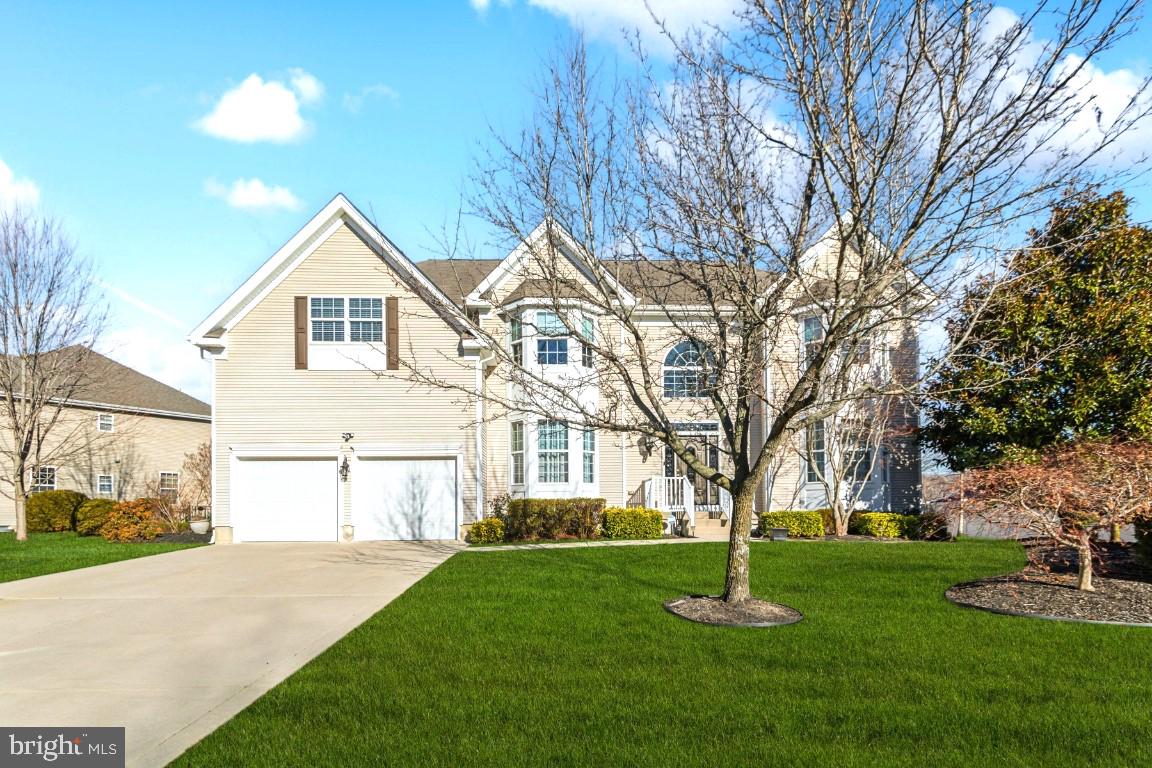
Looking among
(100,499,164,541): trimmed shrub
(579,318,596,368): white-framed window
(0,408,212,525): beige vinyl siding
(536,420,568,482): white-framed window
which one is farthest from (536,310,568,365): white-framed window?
(0,408,212,525): beige vinyl siding

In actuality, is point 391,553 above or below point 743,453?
below

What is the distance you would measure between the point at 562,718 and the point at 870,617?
4.62 metres

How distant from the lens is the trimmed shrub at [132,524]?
18.9 metres

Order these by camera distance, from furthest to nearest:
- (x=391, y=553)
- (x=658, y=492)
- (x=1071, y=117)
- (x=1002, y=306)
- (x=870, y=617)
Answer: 1. (x=658, y=492)
2. (x=391, y=553)
3. (x=1002, y=306)
4. (x=870, y=617)
5. (x=1071, y=117)

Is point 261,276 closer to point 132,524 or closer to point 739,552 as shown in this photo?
point 132,524

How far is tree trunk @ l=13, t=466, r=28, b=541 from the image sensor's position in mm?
21266

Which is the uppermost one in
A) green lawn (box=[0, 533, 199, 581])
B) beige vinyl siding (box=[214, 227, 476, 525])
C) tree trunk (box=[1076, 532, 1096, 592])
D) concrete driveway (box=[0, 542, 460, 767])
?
beige vinyl siding (box=[214, 227, 476, 525])

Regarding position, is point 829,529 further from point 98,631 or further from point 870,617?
point 98,631

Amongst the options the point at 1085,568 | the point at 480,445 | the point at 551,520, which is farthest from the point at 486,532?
the point at 1085,568

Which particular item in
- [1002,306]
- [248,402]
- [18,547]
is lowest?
[18,547]

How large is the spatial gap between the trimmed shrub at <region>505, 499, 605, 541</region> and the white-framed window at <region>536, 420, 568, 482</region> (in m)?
1.36

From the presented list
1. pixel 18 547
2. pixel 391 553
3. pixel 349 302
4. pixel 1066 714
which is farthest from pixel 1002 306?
pixel 18 547

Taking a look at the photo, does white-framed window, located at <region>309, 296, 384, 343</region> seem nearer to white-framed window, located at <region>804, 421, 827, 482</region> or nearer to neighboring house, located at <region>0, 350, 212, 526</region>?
white-framed window, located at <region>804, 421, 827, 482</region>

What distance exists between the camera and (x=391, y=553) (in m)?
15.5
